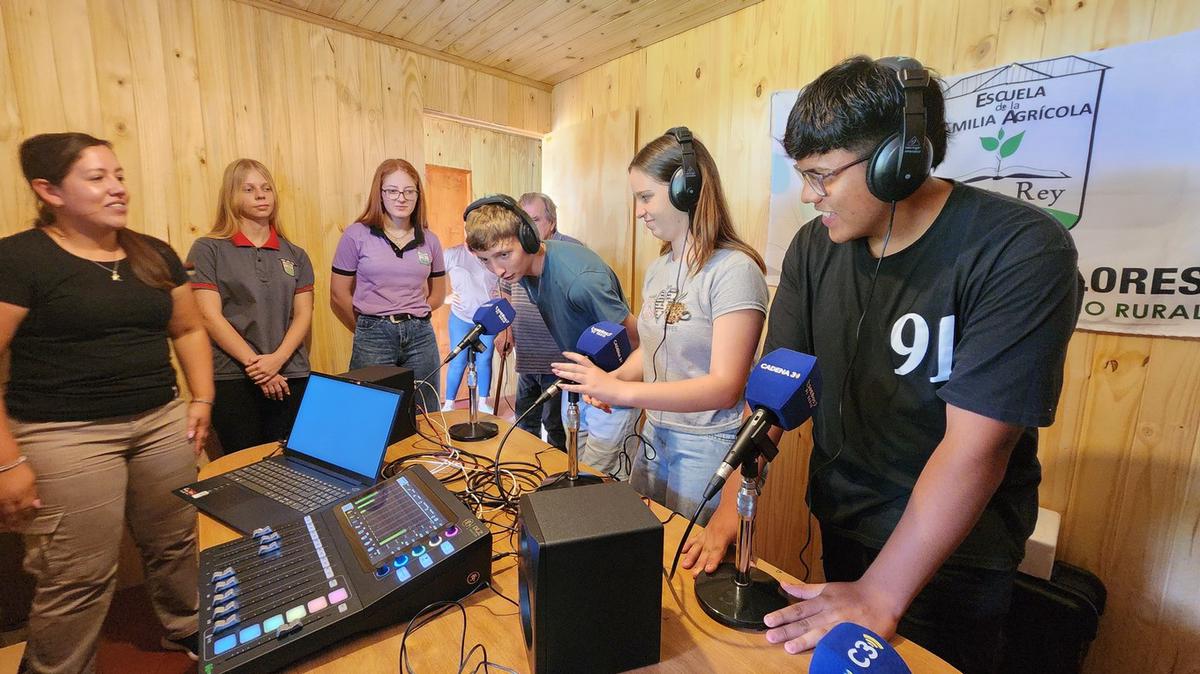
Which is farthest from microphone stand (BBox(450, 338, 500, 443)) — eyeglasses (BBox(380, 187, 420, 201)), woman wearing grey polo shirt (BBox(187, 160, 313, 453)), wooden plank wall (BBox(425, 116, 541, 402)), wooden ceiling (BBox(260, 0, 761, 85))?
wooden plank wall (BBox(425, 116, 541, 402))

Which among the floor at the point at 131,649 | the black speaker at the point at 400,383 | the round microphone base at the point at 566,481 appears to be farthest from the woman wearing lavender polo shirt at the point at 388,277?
the round microphone base at the point at 566,481

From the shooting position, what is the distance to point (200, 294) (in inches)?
85.4

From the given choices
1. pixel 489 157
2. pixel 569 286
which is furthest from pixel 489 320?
pixel 489 157

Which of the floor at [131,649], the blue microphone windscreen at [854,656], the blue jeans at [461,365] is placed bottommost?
the floor at [131,649]

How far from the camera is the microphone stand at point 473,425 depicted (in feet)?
5.09

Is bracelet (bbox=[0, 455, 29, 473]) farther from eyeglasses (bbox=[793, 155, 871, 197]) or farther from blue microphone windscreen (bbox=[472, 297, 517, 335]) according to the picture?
eyeglasses (bbox=[793, 155, 871, 197])

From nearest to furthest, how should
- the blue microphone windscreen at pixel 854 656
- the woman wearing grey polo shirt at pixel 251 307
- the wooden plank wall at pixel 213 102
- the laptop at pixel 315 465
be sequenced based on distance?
the blue microphone windscreen at pixel 854 656
the laptop at pixel 315 465
the wooden plank wall at pixel 213 102
the woman wearing grey polo shirt at pixel 251 307

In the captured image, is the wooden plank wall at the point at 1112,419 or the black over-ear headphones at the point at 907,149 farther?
the wooden plank wall at the point at 1112,419

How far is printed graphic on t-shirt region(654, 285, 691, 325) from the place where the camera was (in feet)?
4.14

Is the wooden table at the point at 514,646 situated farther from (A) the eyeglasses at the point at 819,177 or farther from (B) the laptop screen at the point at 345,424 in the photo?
(A) the eyeglasses at the point at 819,177

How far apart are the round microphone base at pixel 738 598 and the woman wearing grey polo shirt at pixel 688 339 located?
352 millimetres

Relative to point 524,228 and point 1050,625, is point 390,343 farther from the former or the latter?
point 1050,625

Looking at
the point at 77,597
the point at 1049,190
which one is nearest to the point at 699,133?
the point at 1049,190

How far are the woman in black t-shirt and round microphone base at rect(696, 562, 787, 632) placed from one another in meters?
1.75
